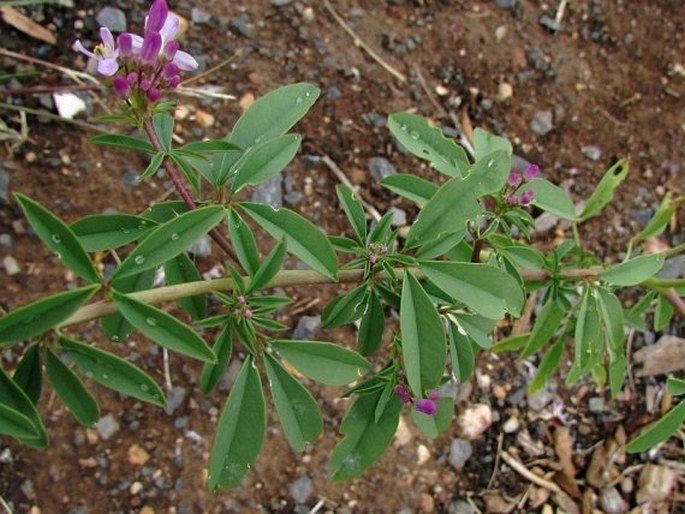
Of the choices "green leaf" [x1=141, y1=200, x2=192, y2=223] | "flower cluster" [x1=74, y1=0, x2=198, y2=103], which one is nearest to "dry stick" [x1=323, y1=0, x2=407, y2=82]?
"green leaf" [x1=141, y1=200, x2=192, y2=223]

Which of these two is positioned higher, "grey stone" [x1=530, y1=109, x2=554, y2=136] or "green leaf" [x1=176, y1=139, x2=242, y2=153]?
"green leaf" [x1=176, y1=139, x2=242, y2=153]

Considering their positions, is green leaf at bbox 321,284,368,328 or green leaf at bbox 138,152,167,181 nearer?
green leaf at bbox 138,152,167,181

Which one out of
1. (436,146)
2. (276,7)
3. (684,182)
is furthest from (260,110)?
(684,182)

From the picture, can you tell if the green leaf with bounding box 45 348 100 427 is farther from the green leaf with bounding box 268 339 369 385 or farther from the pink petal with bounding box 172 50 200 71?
the pink petal with bounding box 172 50 200 71

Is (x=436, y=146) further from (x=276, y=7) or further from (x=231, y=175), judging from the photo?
(x=276, y=7)

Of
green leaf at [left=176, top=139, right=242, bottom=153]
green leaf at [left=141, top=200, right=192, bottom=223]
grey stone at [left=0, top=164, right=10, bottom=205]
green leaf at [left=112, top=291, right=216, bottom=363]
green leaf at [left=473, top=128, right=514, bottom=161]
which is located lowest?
grey stone at [left=0, top=164, right=10, bottom=205]

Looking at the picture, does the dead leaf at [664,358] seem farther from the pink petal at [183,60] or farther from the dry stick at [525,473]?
the pink petal at [183,60]

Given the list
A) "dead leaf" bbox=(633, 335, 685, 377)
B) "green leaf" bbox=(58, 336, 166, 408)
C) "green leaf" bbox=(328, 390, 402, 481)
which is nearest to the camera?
"green leaf" bbox=(58, 336, 166, 408)
